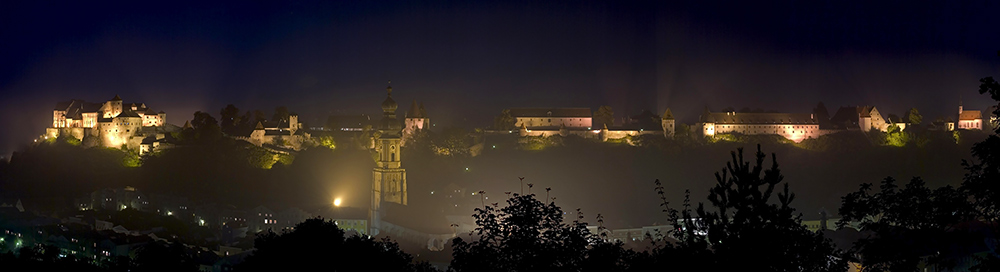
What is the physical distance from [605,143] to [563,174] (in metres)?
6.17

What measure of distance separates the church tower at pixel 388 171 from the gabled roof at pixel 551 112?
2114cm

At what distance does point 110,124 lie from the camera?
57.1 meters

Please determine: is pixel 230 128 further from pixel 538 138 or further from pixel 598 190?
pixel 598 190

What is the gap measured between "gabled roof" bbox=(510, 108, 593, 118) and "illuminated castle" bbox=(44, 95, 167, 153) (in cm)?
2507

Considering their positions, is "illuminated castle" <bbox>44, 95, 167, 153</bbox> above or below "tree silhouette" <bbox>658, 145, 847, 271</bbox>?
above

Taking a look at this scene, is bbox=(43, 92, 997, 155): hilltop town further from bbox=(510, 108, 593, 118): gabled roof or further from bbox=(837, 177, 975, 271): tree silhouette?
bbox=(837, 177, 975, 271): tree silhouette

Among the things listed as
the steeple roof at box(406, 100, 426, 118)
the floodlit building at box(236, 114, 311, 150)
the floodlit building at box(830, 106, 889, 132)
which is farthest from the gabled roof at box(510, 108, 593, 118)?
the floodlit building at box(830, 106, 889, 132)

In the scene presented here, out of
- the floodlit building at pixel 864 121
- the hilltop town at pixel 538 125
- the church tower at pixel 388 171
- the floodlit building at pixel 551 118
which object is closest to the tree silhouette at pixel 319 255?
the church tower at pixel 388 171

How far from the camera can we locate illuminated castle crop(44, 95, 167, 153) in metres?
56.7

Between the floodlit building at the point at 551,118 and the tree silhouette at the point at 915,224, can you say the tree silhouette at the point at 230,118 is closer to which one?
the floodlit building at the point at 551,118

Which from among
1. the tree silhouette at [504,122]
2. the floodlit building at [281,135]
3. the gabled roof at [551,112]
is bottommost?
the floodlit building at [281,135]

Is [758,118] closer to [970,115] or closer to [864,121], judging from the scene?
[864,121]

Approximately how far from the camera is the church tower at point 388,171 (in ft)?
142

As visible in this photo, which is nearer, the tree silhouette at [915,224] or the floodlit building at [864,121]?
the tree silhouette at [915,224]
